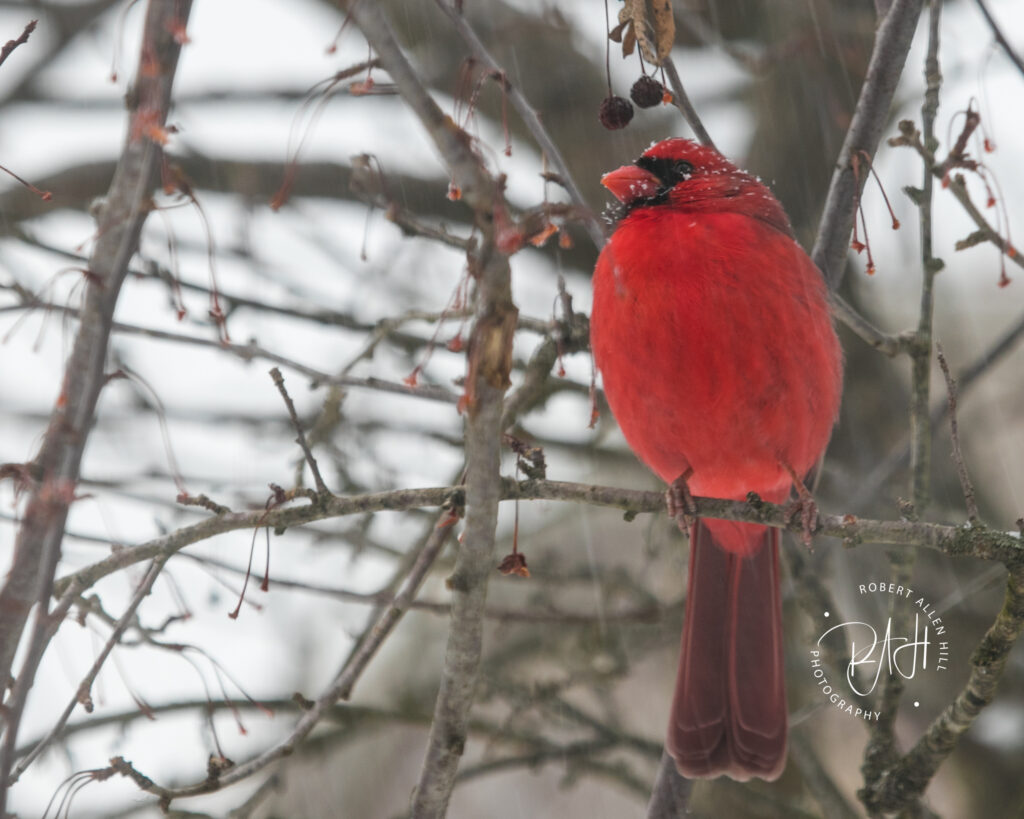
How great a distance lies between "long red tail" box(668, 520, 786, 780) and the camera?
3.14 meters

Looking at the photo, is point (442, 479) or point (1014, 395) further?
point (1014, 395)

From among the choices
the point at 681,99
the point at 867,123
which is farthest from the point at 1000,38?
the point at 681,99

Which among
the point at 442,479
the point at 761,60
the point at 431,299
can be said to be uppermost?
the point at 761,60

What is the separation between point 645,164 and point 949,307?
2630 mm

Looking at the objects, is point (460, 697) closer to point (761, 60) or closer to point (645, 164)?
point (645, 164)

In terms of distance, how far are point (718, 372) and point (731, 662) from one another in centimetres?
100

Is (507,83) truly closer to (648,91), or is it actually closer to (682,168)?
(648,91)

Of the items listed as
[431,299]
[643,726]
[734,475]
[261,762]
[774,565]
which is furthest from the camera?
[643,726]

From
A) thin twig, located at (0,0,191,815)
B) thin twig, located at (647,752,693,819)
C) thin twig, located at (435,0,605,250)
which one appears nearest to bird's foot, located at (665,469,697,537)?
thin twig, located at (647,752,693,819)

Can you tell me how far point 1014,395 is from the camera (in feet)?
18.0

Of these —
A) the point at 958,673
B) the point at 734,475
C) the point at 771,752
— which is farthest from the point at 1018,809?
the point at 734,475

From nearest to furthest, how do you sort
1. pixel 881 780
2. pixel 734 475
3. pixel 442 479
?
pixel 881 780 → pixel 734 475 → pixel 442 479

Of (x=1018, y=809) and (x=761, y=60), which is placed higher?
Answer: (x=761, y=60)
